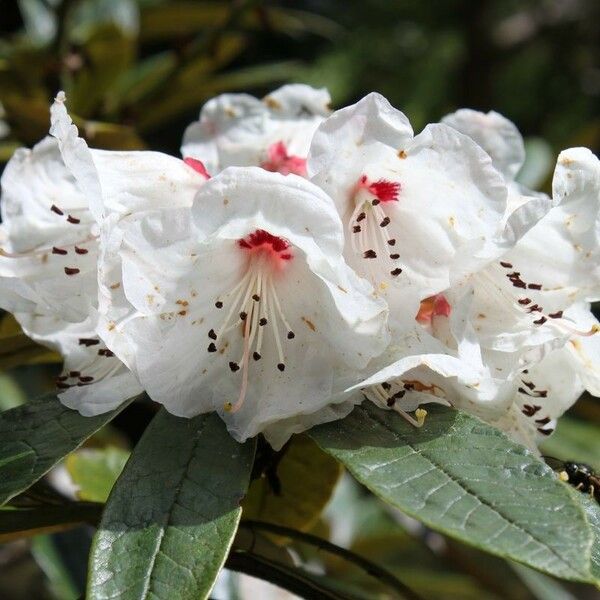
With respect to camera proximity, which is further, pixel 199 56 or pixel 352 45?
pixel 352 45

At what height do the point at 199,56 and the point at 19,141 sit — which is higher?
the point at 199,56

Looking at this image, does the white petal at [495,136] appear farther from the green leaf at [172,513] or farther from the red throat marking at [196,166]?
the green leaf at [172,513]

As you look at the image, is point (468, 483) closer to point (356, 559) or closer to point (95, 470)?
point (356, 559)

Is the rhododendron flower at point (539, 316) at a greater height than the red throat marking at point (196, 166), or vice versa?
the red throat marking at point (196, 166)

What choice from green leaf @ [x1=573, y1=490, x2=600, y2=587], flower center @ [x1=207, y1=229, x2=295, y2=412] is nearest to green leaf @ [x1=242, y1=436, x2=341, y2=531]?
flower center @ [x1=207, y1=229, x2=295, y2=412]

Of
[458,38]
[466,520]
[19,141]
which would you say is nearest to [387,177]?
[466,520]

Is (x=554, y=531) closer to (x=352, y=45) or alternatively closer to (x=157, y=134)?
(x=157, y=134)

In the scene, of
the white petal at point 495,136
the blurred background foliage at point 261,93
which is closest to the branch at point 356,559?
the blurred background foliage at point 261,93
